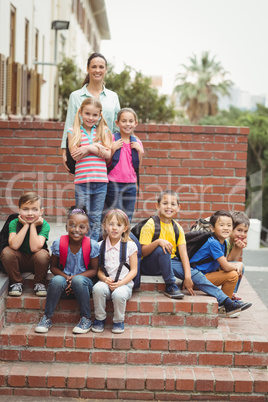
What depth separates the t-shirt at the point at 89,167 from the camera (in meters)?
5.05

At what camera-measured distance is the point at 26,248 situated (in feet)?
15.7

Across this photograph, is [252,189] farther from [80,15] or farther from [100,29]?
[100,29]

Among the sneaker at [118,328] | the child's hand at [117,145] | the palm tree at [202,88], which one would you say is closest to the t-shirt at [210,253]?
the sneaker at [118,328]

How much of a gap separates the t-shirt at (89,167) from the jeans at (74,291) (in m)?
0.98

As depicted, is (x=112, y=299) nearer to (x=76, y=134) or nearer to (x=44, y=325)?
(x=44, y=325)

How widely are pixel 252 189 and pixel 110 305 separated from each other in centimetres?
2392

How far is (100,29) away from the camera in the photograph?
35562mm

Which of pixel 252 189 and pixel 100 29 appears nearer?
pixel 252 189

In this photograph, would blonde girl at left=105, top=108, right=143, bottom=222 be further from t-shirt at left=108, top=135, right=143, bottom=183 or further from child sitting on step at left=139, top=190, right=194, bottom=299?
child sitting on step at left=139, top=190, right=194, bottom=299

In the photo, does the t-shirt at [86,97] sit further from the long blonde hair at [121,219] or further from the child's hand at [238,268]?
the child's hand at [238,268]

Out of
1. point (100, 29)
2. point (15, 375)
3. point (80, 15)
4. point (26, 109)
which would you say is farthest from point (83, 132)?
point (100, 29)

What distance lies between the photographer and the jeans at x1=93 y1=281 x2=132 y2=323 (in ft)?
14.8

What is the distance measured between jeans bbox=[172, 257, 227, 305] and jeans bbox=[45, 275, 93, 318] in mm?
875

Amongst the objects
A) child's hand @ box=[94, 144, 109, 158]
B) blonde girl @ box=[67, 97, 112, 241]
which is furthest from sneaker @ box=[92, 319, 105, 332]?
child's hand @ box=[94, 144, 109, 158]
